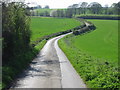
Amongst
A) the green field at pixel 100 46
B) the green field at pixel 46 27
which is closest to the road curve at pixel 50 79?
the green field at pixel 100 46

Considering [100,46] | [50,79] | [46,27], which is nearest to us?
[50,79]

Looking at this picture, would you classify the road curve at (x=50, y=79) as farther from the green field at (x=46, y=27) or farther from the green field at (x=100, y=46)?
the green field at (x=46, y=27)

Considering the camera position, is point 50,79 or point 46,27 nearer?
point 50,79

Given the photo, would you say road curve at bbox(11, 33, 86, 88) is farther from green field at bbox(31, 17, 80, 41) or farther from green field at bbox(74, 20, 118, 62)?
green field at bbox(31, 17, 80, 41)

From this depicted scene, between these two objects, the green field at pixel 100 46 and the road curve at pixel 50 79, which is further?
the green field at pixel 100 46

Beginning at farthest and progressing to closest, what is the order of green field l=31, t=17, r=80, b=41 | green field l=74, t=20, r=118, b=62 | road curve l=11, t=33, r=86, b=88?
green field l=31, t=17, r=80, b=41 < green field l=74, t=20, r=118, b=62 < road curve l=11, t=33, r=86, b=88

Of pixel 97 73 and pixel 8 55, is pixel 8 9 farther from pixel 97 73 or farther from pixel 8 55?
pixel 97 73

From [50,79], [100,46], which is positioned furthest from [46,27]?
[50,79]

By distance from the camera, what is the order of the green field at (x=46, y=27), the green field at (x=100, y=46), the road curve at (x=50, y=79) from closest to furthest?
the road curve at (x=50, y=79) < the green field at (x=100, y=46) < the green field at (x=46, y=27)

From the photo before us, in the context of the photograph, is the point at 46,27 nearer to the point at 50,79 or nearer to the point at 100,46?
the point at 100,46

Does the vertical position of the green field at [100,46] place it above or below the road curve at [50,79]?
Result: below

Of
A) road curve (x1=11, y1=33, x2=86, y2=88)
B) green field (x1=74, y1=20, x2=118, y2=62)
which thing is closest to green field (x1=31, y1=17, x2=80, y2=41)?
green field (x1=74, y1=20, x2=118, y2=62)

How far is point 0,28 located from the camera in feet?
74.2

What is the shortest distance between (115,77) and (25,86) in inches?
260
